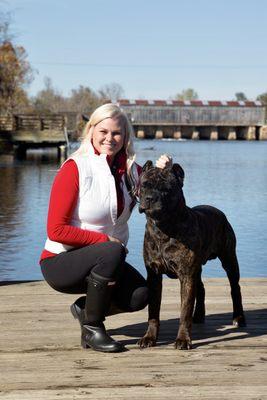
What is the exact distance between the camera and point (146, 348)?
4.72 meters

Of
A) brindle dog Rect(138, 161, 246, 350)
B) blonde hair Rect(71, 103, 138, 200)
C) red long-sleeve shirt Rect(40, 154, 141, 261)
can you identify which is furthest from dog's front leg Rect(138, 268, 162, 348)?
blonde hair Rect(71, 103, 138, 200)

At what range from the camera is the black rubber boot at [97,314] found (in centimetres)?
451

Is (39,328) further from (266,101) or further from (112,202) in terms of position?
(266,101)

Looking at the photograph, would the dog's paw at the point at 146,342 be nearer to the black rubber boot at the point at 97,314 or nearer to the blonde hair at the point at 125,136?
the black rubber boot at the point at 97,314

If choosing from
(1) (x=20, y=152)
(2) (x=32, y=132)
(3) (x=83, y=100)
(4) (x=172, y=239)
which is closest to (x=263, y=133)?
(3) (x=83, y=100)

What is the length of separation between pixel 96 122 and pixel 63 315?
1.58 m

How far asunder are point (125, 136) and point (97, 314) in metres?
1.06

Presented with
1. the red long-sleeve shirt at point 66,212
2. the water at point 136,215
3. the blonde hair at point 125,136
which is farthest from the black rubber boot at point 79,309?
the water at point 136,215

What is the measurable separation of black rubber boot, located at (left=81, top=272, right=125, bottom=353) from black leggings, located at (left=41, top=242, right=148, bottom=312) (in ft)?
0.18

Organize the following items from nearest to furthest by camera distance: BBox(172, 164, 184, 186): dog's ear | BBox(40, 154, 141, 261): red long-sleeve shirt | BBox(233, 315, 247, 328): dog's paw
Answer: BBox(172, 164, 184, 186): dog's ear, BBox(40, 154, 141, 261): red long-sleeve shirt, BBox(233, 315, 247, 328): dog's paw

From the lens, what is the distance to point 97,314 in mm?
4598

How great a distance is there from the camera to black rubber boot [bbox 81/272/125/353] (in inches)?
177

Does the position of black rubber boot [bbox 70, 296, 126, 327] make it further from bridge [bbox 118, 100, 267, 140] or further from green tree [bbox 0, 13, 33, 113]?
bridge [bbox 118, 100, 267, 140]

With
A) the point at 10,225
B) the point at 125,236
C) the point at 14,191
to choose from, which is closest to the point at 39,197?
the point at 14,191
